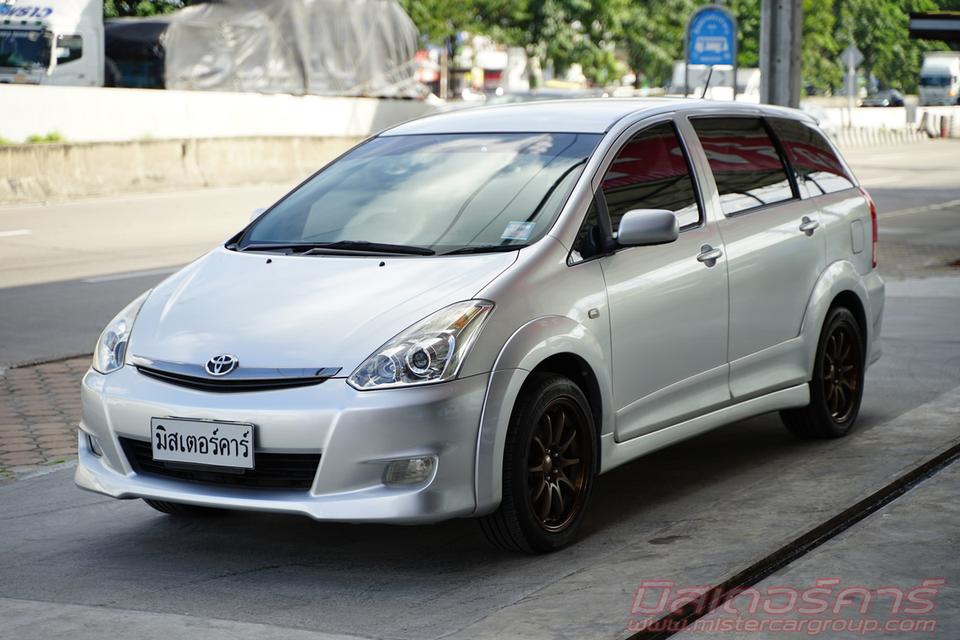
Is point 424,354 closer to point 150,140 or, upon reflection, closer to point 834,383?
point 834,383

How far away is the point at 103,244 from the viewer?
616 inches

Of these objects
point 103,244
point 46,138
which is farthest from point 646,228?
point 46,138

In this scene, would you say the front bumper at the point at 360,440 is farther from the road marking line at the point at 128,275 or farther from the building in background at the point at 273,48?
the building in background at the point at 273,48

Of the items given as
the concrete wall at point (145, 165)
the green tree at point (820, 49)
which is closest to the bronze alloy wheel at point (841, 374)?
the concrete wall at point (145, 165)

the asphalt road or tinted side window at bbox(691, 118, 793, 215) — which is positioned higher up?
tinted side window at bbox(691, 118, 793, 215)

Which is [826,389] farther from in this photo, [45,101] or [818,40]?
[818,40]

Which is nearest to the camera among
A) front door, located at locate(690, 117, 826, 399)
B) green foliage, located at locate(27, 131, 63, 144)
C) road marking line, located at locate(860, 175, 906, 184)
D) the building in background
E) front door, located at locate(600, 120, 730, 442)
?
front door, located at locate(600, 120, 730, 442)

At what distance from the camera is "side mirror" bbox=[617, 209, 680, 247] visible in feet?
17.5

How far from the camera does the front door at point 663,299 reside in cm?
542

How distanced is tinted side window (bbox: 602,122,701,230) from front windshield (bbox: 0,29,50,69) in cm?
2484

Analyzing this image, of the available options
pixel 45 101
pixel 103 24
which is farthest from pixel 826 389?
pixel 103 24

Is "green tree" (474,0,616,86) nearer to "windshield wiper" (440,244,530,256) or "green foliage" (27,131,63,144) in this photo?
"green foliage" (27,131,63,144)

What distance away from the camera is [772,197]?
6594 millimetres

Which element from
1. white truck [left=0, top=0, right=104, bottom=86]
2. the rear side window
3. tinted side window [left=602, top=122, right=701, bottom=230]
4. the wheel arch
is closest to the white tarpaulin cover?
white truck [left=0, top=0, right=104, bottom=86]
